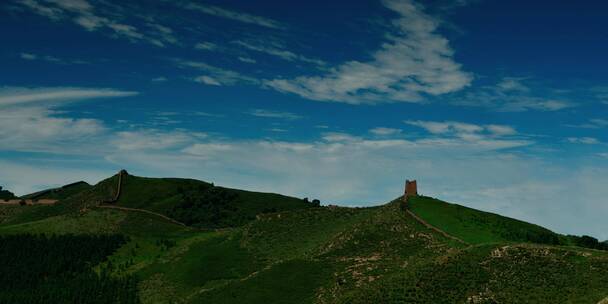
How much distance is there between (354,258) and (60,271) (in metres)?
53.8

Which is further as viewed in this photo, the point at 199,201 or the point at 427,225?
the point at 199,201

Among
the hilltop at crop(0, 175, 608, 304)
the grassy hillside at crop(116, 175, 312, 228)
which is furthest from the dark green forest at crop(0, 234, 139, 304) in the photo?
the grassy hillside at crop(116, 175, 312, 228)

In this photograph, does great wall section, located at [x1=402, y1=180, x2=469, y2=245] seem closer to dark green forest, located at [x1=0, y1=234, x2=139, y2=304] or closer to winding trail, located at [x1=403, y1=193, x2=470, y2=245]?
winding trail, located at [x1=403, y1=193, x2=470, y2=245]

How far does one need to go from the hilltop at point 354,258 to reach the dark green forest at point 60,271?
175 centimetres

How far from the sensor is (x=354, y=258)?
223 feet

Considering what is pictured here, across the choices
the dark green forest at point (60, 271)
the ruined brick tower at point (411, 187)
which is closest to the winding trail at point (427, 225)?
the ruined brick tower at point (411, 187)

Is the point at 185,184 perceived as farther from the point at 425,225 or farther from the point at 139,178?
the point at 425,225

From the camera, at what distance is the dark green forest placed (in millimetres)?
76188

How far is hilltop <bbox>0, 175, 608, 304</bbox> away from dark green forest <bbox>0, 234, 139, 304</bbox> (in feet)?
5.74

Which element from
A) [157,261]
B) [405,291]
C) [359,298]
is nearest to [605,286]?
[405,291]

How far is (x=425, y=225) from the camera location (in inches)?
2940

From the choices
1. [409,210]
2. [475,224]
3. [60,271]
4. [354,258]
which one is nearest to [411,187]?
[409,210]

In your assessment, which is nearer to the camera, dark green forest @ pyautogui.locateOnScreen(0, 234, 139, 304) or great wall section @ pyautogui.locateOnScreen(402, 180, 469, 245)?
great wall section @ pyautogui.locateOnScreen(402, 180, 469, 245)

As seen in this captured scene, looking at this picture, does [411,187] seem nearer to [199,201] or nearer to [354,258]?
[354,258]
